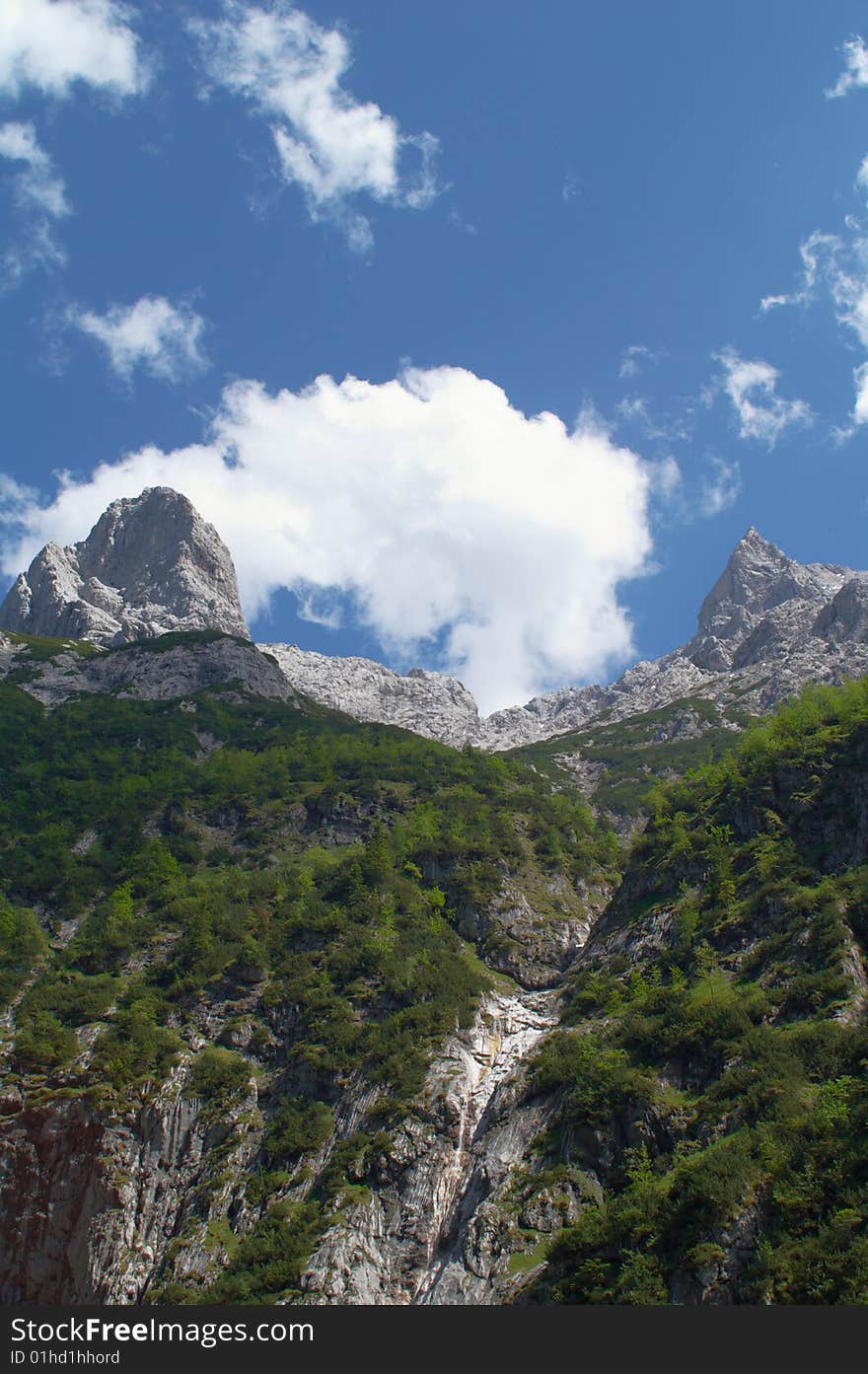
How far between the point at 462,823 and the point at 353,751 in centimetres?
3259

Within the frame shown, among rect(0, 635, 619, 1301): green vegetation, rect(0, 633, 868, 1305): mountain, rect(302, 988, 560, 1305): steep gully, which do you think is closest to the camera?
rect(0, 633, 868, 1305): mountain

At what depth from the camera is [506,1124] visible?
68688 millimetres

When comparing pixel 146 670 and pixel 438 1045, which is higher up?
pixel 146 670

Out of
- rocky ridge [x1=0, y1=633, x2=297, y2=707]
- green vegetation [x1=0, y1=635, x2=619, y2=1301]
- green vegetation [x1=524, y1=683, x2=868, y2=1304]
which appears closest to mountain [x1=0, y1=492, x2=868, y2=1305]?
green vegetation [x1=524, y1=683, x2=868, y2=1304]

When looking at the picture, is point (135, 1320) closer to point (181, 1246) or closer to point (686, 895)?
point (181, 1246)

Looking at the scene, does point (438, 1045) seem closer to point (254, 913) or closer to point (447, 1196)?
point (447, 1196)

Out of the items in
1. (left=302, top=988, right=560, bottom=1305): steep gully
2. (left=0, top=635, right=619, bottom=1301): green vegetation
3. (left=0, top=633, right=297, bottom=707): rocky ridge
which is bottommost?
(left=302, top=988, right=560, bottom=1305): steep gully

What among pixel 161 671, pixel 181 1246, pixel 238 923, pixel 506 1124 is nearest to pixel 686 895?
pixel 506 1124

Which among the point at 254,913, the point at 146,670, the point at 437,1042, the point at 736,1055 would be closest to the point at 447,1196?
the point at 437,1042

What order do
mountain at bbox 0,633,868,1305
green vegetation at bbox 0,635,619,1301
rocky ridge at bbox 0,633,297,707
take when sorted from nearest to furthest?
mountain at bbox 0,633,868,1305 < green vegetation at bbox 0,635,619,1301 < rocky ridge at bbox 0,633,297,707

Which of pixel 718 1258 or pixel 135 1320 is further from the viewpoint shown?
pixel 718 1258

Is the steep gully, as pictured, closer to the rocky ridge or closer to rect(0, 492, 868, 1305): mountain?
rect(0, 492, 868, 1305): mountain

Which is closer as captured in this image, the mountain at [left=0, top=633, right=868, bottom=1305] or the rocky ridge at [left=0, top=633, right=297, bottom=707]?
the mountain at [left=0, top=633, right=868, bottom=1305]

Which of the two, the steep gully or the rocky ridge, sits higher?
the rocky ridge
